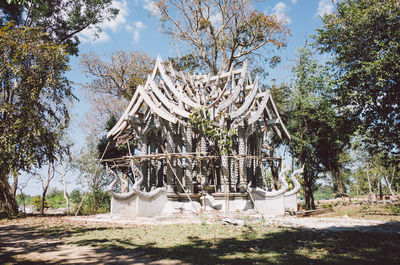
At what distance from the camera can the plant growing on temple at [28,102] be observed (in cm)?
1584

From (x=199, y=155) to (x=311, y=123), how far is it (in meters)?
12.6

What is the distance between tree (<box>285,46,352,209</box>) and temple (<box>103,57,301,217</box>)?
176 inches

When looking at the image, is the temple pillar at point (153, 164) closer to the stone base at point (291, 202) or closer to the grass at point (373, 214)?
the stone base at point (291, 202)

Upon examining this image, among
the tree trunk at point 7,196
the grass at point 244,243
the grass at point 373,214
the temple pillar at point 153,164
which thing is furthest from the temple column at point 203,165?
the tree trunk at point 7,196

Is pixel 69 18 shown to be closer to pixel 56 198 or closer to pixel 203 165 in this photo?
pixel 203 165

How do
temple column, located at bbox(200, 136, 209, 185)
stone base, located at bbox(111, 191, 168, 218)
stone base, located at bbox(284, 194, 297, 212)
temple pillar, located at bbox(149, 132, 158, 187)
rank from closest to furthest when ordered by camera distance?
stone base, located at bbox(111, 191, 168, 218)
stone base, located at bbox(284, 194, 297, 212)
temple column, located at bbox(200, 136, 209, 185)
temple pillar, located at bbox(149, 132, 158, 187)

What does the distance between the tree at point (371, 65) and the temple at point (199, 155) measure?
480cm

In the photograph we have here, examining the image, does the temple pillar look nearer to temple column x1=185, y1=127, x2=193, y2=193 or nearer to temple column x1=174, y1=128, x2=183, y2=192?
temple column x1=174, y1=128, x2=183, y2=192

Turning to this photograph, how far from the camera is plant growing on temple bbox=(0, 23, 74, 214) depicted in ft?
52.0

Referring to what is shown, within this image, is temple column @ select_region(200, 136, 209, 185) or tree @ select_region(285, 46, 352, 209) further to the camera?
tree @ select_region(285, 46, 352, 209)

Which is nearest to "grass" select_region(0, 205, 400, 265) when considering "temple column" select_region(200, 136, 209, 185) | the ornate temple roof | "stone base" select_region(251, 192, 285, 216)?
"stone base" select_region(251, 192, 285, 216)

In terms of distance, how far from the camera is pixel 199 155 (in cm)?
1652

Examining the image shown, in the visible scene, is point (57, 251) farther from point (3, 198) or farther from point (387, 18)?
point (387, 18)

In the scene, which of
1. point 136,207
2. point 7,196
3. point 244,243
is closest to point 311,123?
point 136,207
